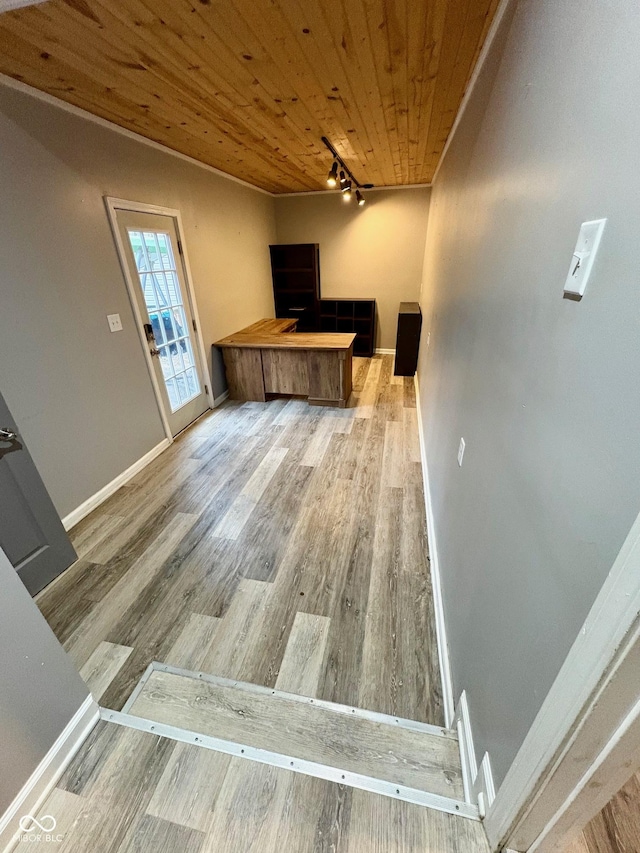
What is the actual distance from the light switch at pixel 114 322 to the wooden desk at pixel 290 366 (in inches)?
54.9

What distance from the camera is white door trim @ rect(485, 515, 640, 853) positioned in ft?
1.54

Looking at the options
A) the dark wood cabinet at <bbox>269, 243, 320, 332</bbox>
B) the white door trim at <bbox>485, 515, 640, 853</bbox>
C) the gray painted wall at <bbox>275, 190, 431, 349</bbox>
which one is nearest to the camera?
the white door trim at <bbox>485, 515, 640, 853</bbox>

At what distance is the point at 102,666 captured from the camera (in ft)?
4.78

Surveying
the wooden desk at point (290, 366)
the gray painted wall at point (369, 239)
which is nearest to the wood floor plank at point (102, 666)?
the wooden desk at point (290, 366)

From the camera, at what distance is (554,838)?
2.45 ft

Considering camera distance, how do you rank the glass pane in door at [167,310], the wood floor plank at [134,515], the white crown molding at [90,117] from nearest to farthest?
the white crown molding at [90,117] < the wood floor plank at [134,515] < the glass pane in door at [167,310]

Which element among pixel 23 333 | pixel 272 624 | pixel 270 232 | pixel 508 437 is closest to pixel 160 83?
pixel 23 333

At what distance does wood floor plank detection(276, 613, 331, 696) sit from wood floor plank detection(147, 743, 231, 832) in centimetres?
34

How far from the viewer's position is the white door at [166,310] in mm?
2717

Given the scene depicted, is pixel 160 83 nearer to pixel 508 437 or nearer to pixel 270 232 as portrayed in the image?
pixel 508 437

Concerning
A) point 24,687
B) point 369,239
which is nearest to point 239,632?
point 24,687

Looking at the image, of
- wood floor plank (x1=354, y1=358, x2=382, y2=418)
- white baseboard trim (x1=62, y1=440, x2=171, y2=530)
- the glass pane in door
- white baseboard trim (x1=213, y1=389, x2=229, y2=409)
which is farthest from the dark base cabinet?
white baseboard trim (x1=62, y1=440, x2=171, y2=530)

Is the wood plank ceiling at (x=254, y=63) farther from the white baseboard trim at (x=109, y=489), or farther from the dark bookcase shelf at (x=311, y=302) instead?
the dark bookcase shelf at (x=311, y=302)

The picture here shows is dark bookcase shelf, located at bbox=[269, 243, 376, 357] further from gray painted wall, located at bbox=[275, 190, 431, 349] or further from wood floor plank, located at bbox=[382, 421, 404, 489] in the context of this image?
wood floor plank, located at bbox=[382, 421, 404, 489]
